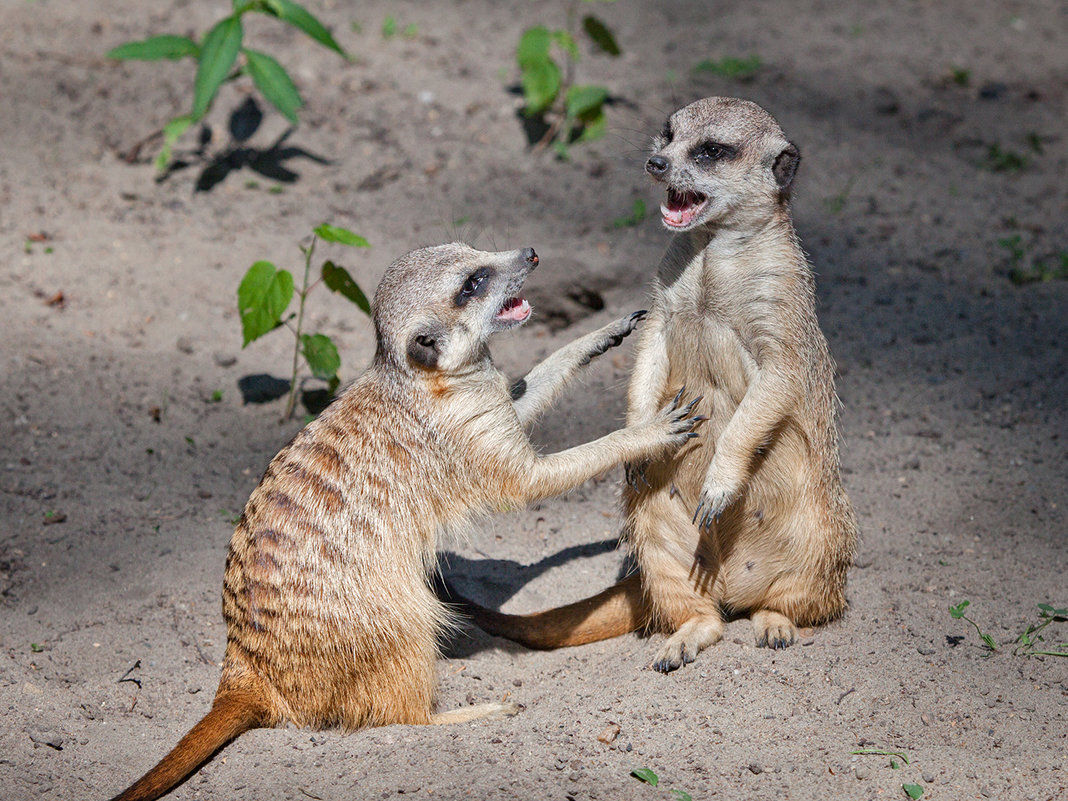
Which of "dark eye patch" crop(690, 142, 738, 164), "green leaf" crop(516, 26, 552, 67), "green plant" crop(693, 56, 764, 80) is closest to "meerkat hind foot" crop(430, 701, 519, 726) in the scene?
"dark eye patch" crop(690, 142, 738, 164)

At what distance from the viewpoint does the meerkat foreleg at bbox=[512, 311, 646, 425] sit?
10.9 feet

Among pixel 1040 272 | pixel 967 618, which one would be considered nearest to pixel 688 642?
pixel 967 618

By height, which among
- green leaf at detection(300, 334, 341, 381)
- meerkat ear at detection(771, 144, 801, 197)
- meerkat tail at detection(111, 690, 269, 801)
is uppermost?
meerkat ear at detection(771, 144, 801, 197)

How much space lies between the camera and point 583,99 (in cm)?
579

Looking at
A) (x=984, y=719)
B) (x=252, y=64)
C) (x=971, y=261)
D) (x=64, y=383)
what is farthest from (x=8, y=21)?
(x=984, y=719)

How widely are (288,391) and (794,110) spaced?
11.9ft

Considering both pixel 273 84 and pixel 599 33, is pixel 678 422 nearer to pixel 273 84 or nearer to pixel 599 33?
pixel 273 84

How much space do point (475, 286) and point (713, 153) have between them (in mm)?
806

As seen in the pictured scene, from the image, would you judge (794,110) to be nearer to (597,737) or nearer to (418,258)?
(418,258)

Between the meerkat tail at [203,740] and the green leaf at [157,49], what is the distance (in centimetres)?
344

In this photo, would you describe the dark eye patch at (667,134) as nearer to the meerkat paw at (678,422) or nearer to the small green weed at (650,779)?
the meerkat paw at (678,422)

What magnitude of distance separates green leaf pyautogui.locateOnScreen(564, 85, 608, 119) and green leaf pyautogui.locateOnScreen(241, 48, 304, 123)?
161 cm

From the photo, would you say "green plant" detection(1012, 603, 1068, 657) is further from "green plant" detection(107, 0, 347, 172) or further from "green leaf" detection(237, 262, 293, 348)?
"green plant" detection(107, 0, 347, 172)

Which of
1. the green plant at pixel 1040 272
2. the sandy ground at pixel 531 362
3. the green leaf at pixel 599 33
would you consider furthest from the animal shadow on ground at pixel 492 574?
the green leaf at pixel 599 33
